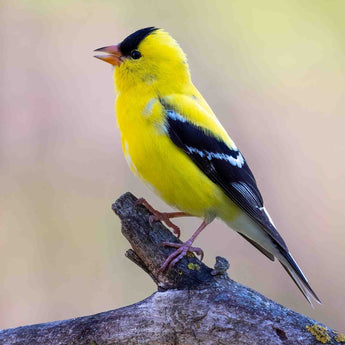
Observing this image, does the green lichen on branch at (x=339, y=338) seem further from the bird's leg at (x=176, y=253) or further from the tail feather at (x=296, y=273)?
the tail feather at (x=296, y=273)

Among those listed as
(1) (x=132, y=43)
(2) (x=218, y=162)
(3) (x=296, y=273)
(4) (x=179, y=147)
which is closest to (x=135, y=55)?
(1) (x=132, y=43)

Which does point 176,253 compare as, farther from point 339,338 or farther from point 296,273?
point 296,273

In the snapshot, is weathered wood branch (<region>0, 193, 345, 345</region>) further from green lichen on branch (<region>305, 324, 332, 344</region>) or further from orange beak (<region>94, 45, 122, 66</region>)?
orange beak (<region>94, 45, 122, 66</region>)

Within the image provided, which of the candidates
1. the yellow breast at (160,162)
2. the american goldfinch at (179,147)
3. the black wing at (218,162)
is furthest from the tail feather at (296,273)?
the yellow breast at (160,162)

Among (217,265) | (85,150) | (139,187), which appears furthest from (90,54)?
(217,265)

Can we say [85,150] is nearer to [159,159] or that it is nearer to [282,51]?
[159,159]

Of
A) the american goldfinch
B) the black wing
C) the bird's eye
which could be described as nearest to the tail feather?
the american goldfinch
